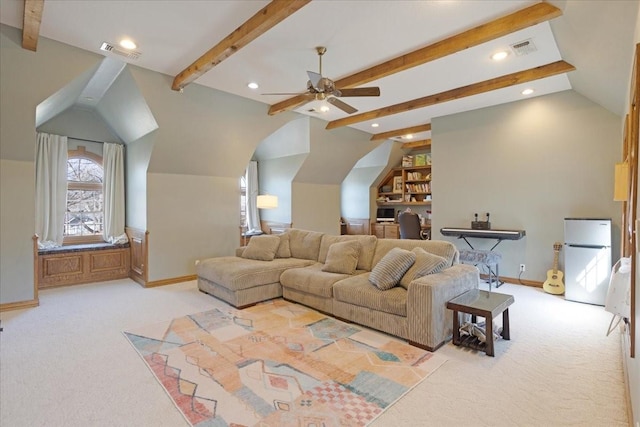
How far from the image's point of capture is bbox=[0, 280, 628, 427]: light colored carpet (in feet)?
6.54

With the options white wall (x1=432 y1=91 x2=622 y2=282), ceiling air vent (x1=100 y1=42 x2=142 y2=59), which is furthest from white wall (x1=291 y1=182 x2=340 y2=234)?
ceiling air vent (x1=100 y1=42 x2=142 y2=59)

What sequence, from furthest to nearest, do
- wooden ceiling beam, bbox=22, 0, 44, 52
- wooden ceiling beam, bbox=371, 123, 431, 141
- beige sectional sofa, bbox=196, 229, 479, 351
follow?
wooden ceiling beam, bbox=371, 123, 431, 141 → beige sectional sofa, bbox=196, 229, 479, 351 → wooden ceiling beam, bbox=22, 0, 44, 52

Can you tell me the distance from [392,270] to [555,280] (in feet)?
10.0

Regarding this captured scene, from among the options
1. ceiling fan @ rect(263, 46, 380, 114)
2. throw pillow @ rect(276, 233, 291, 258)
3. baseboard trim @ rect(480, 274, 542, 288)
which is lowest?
baseboard trim @ rect(480, 274, 542, 288)

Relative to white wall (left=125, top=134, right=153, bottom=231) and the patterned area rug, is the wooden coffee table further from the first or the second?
white wall (left=125, top=134, right=153, bottom=231)

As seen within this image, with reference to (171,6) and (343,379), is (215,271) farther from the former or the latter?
(171,6)

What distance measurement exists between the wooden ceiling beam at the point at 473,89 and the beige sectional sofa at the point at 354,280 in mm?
2429

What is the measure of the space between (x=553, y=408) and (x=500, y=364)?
56 cm


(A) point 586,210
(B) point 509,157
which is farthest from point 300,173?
(A) point 586,210

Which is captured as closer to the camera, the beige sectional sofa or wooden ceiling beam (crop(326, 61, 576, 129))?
the beige sectional sofa

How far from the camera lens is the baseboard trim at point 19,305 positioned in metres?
4.00

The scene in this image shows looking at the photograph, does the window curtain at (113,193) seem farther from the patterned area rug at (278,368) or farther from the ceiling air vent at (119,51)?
the patterned area rug at (278,368)

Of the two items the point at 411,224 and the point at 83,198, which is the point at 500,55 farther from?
the point at 83,198

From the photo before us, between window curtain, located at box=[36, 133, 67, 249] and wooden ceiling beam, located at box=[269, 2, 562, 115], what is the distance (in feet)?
14.4
